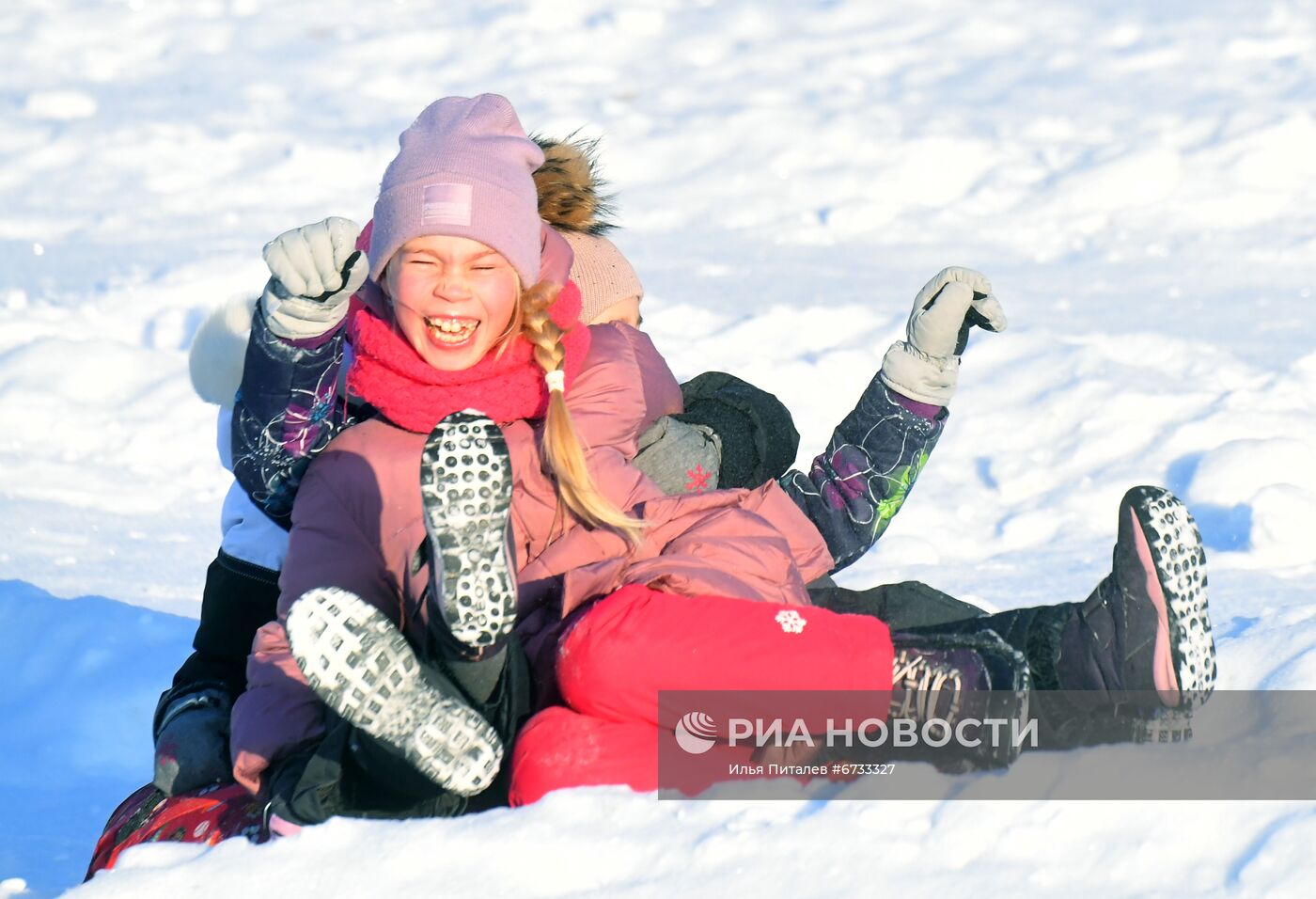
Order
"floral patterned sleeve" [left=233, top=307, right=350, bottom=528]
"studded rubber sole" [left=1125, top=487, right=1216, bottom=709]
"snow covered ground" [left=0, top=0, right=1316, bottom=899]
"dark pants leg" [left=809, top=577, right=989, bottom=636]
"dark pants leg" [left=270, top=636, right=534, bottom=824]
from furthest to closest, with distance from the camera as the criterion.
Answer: "dark pants leg" [left=809, top=577, right=989, bottom=636]
"floral patterned sleeve" [left=233, top=307, right=350, bottom=528]
"studded rubber sole" [left=1125, top=487, right=1216, bottom=709]
"dark pants leg" [left=270, top=636, right=534, bottom=824]
"snow covered ground" [left=0, top=0, right=1316, bottom=899]

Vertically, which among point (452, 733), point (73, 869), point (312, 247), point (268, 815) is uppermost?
point (312, 247)

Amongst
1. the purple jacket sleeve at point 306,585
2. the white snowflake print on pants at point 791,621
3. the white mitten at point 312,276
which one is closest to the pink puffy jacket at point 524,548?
the purple jacket sleeve at point 306,585

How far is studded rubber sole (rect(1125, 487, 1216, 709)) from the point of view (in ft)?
6.09

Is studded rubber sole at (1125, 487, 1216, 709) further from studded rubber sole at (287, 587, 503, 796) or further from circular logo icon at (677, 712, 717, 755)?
studded rubber sole at (287, 587, 503, 796)

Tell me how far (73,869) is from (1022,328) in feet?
9.40

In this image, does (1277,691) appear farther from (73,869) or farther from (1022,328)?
(1022,328)

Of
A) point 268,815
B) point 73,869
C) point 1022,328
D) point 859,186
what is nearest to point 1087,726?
point 268,815

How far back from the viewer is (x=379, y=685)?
164 cm

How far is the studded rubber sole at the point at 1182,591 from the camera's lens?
1855 mm

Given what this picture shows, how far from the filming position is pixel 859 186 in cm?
534

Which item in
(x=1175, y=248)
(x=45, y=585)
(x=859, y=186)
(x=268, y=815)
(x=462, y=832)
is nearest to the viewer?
(x=462, y=832)

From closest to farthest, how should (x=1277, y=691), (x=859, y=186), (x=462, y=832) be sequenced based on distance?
(x=462, y=832), (x=1277, y=691), (x=859, y=186)

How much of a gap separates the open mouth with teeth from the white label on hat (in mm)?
131

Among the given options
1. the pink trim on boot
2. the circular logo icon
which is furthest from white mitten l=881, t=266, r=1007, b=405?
the circular logo icon
